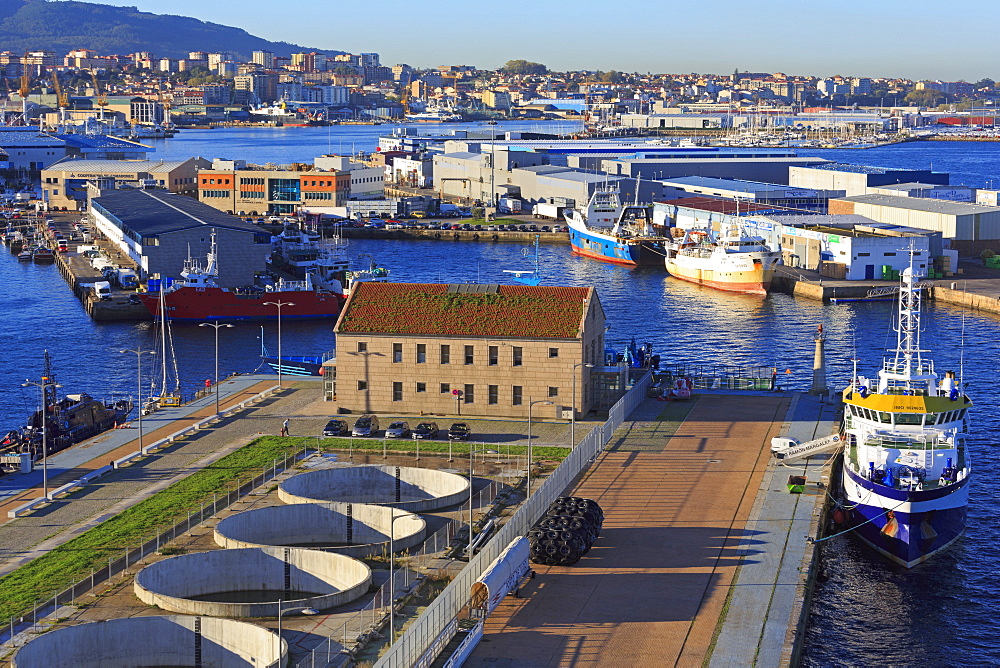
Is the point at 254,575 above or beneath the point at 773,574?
beneath

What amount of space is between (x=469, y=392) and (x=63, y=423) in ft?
42.6

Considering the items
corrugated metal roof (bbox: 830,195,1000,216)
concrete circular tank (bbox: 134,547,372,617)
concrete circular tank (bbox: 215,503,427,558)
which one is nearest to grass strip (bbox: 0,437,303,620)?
concrete circular tank (bbox: 134,547,372,617)

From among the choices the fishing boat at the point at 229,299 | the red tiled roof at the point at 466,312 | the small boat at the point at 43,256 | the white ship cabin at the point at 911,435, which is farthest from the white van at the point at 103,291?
the white ship cabin at the point at 911,435

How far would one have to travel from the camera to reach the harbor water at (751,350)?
1131 inches

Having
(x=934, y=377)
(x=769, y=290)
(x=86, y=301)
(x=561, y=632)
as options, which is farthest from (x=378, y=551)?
(x=769, y=290)

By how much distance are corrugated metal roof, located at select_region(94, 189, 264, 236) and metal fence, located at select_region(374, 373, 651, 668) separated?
44512mm

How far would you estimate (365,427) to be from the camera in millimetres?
39625

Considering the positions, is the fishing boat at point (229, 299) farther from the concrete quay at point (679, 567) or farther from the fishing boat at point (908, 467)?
the fishing boat at point (908, 467)

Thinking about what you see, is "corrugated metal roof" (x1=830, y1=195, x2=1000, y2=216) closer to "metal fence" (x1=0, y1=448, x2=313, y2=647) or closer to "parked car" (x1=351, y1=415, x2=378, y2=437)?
"parked car" (x1=351, y1=415, x2=378, y2=437)

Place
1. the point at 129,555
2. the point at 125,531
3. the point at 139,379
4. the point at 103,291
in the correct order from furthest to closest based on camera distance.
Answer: the point at 103,291 < the point at 139,379 < the point at 125,531 < the point at 129,555

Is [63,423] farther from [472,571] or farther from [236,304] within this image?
[236,304]

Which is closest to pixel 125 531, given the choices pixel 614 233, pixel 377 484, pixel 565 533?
pixel 377 484

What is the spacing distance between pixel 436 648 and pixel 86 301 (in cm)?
5601

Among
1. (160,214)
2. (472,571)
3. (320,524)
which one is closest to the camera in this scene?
(472,571)
